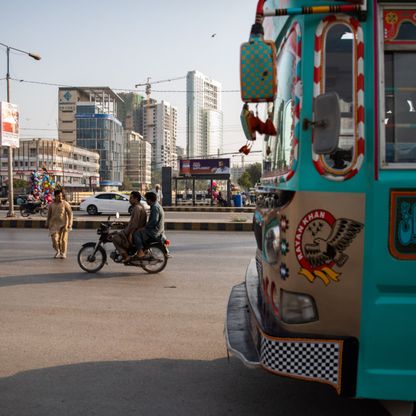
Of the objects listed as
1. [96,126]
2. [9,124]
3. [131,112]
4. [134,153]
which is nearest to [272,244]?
[9,124]

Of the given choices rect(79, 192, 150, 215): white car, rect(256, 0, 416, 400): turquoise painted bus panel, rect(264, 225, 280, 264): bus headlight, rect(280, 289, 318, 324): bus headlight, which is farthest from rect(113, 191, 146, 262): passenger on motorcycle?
rect(79, 192, 150, 215): white car

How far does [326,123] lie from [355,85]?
0.88ft

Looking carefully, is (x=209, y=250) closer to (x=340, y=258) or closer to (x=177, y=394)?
(x=177, y=394)

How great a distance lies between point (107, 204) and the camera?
27922 millimetres

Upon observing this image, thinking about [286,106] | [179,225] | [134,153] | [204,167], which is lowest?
[179,225]

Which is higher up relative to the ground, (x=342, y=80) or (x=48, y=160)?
(x=48, y=160)

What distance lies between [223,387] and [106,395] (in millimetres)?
832

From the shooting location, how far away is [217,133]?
216 ft

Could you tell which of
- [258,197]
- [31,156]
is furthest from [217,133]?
[258,197]

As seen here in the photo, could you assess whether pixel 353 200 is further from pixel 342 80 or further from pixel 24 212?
pixel 24 212

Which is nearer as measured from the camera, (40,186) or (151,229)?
(151,229)

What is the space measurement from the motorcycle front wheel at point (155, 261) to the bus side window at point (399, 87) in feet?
21.2

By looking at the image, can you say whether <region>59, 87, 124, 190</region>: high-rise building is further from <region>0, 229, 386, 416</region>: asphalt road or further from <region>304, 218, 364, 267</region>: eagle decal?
<region>304, 218, 364, 267</region>: eagle decal

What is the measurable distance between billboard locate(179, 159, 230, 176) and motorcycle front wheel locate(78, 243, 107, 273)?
27.1 m
